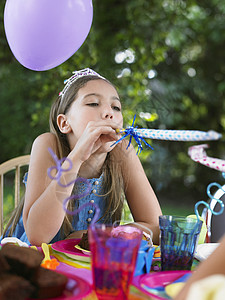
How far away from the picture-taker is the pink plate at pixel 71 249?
2.93ft

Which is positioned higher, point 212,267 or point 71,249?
point 212,267

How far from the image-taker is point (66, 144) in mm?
1503

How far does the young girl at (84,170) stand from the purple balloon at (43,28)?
0.15m

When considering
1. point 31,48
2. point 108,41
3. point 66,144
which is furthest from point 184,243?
point 108,41

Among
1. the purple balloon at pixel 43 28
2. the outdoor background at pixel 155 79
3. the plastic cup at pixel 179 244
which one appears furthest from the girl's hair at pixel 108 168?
the outdoor background at pixel 155 79

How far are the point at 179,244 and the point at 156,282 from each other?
→ 0.49ft

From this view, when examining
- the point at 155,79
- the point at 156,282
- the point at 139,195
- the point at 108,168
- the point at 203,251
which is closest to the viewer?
the point at 156,282

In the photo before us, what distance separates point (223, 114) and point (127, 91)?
2695mm

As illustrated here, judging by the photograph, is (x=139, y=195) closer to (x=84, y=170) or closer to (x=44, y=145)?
(x=84, y=170)

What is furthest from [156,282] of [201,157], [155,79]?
[155,79]

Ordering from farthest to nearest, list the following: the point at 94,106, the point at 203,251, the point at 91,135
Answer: the point at 94,106 → the point at 91,135 → the point at 203,251

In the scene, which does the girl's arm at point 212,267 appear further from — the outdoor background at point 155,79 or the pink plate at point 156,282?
the outdoor background at point 155,79

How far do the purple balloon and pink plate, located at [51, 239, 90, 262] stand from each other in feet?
2.64

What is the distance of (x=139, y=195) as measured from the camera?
1.41 metres
